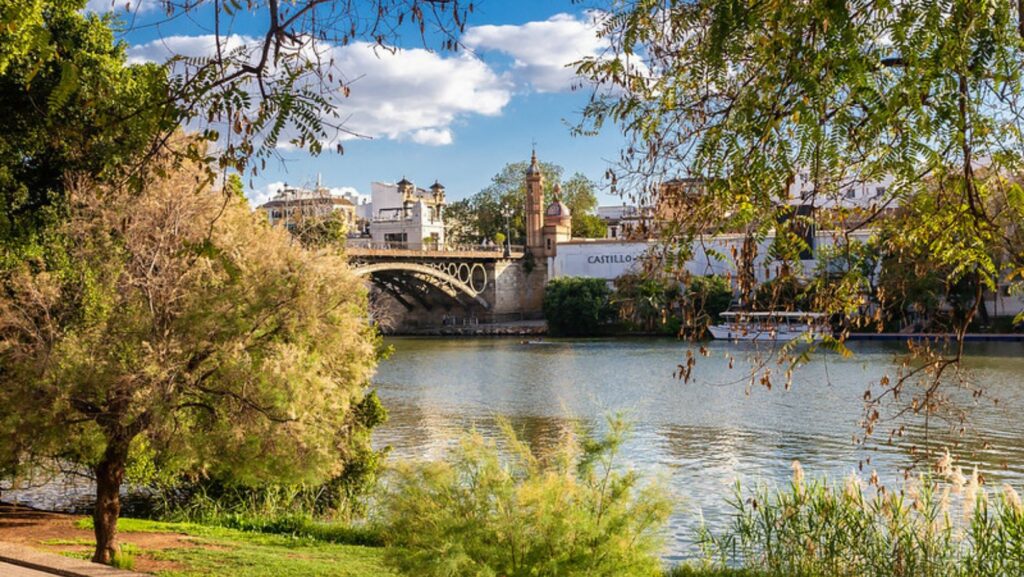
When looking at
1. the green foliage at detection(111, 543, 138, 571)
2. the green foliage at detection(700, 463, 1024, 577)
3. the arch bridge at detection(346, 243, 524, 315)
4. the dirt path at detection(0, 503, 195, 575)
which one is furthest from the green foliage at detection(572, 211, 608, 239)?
the green foliage at detection(111, 543, 138, 571)

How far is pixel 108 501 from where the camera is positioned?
8094 mm

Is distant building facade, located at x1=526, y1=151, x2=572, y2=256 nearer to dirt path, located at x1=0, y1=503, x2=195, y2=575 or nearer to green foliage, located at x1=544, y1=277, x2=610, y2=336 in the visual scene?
green foliage, located at x1=544, y1=277, x2=610, y2=336

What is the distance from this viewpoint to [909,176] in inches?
134

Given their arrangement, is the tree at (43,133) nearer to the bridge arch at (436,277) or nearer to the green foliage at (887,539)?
the green foliage at (887,539)

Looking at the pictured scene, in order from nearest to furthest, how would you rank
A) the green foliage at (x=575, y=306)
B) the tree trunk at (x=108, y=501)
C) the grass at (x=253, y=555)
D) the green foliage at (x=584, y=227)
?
the grass at (x=253, y=555) < the tree trunk at (x=108, y=501) < the green foliage at (x=575, y=306) < the green foliage at (x=584, y=227)

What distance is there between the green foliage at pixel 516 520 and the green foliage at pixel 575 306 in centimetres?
4331

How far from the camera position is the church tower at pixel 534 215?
200 ft

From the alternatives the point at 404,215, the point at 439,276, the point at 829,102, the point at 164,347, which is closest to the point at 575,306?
the point at 439,276

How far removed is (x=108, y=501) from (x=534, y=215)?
53825 mm

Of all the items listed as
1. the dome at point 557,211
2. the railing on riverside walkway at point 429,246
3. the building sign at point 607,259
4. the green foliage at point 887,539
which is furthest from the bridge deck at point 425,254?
the green foliage at point 887,539

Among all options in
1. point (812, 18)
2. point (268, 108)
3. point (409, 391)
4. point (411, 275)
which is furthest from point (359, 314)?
point (411, 275)

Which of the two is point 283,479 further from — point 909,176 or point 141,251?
point 909,176

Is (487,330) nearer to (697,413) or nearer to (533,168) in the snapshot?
(533,168)

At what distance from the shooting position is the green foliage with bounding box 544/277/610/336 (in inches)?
1965
